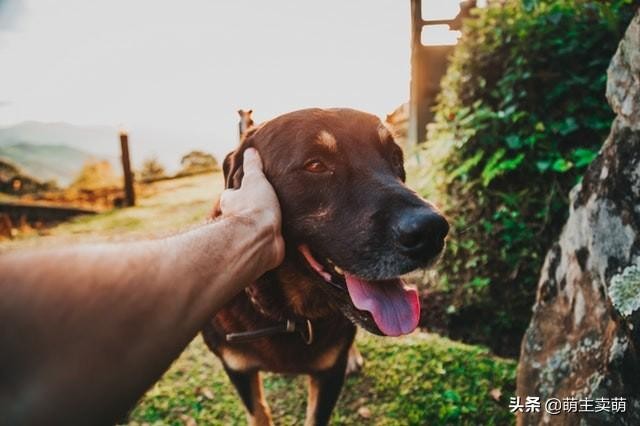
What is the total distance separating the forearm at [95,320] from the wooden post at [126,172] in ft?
38.3

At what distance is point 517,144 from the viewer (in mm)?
4324

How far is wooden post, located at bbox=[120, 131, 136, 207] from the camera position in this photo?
12.0 m

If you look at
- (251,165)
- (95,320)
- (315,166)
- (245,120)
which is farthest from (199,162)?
(95,320)

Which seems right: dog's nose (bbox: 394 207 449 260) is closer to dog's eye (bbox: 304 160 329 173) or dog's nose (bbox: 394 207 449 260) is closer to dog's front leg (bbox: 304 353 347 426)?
dog's eye (bbox: 304 160 329 173)

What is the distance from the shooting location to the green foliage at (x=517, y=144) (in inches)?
169

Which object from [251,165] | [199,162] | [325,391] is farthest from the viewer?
[199,162]

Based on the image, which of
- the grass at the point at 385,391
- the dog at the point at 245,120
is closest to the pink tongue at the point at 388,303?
the grass at the point at 385,391

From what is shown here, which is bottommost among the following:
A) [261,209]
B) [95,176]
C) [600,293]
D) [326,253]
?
[95,176]

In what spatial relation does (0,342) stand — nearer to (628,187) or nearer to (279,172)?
(279,172)

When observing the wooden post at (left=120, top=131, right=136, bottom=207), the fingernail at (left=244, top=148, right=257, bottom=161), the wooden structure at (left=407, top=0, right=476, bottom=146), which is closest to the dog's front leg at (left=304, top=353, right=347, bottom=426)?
the fingernail at (left=244, top=148, right=257, bottom=161)

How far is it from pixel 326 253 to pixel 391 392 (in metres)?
1.85

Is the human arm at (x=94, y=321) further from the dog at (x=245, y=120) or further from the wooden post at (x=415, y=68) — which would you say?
the wooden post at (x=415, y=68)

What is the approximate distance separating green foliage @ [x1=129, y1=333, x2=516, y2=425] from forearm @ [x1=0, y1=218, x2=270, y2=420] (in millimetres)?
2588

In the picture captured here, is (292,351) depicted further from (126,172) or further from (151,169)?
(151,169)
